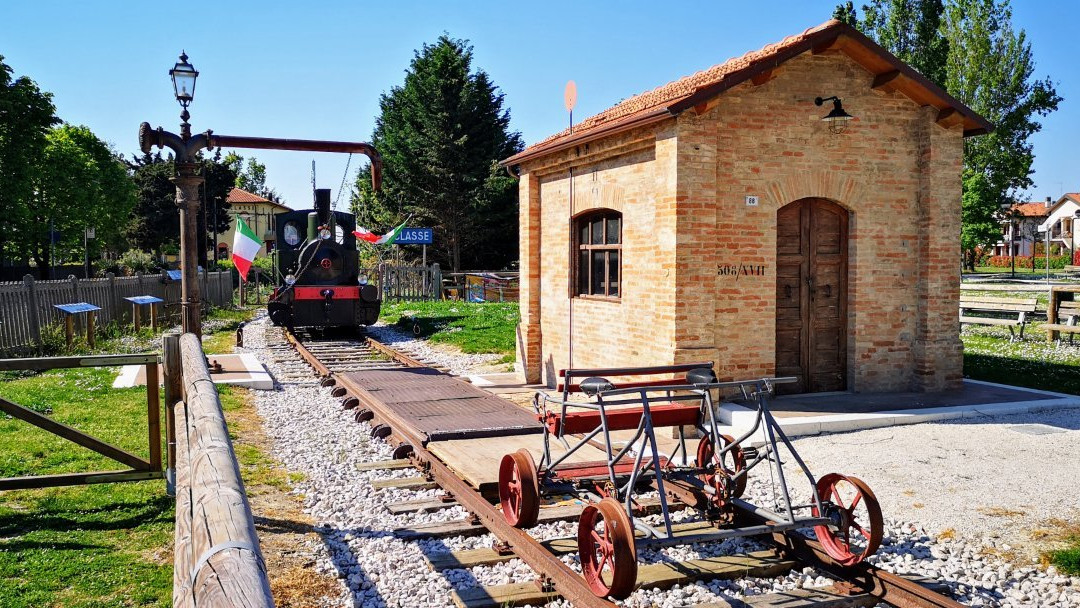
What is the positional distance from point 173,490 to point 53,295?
431 inches

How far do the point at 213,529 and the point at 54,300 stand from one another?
49.7ft

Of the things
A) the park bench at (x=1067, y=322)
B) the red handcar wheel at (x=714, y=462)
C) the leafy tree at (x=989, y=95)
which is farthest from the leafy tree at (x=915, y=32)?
the red handcar wheel at (x=714, y=462)

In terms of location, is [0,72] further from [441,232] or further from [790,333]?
[790,333]

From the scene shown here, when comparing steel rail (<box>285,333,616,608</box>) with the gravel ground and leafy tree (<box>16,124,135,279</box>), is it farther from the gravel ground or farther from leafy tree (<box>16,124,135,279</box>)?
leafy tree (<box>16,124,135,279</box>)

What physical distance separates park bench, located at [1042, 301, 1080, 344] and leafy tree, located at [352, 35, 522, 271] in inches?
1010

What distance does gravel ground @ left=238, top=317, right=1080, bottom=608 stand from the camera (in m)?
4.98

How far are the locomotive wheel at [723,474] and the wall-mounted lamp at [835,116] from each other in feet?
16.3

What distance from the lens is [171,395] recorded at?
272 inches

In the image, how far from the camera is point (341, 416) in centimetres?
1011

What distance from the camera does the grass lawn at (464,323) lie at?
17.2m

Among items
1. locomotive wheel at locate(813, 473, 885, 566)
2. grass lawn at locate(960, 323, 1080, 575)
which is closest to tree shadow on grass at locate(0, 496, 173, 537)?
locomotive wheel at locate(813, 473, 885, 566)

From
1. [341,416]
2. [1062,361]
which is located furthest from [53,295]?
[1062,361]

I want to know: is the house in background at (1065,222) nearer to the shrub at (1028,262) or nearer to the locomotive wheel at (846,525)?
the shrub at (1028,262)

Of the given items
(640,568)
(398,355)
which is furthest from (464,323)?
(640,568)
